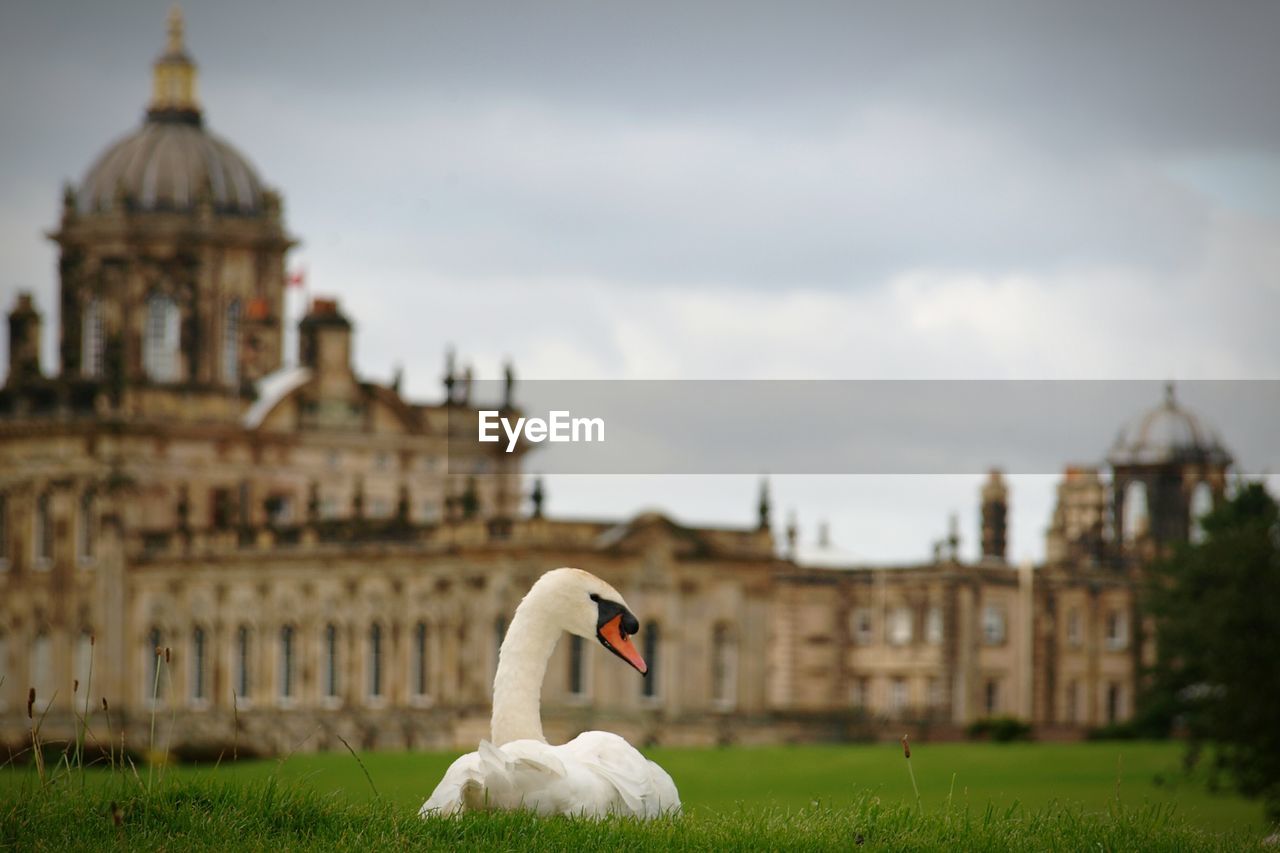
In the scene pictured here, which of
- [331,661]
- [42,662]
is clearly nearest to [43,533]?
[42,662]

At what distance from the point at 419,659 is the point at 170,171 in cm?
2561

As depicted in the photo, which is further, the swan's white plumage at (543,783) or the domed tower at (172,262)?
the domed tower at (172,262)

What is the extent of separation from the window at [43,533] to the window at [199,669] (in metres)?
7.55

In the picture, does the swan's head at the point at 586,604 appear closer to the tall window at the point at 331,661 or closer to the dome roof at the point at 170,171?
the tall window at the point at 331,661

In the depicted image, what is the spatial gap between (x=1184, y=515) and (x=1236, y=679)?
61.0 m

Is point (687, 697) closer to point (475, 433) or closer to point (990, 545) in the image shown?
point (475, 433)

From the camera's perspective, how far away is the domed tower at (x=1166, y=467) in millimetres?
118500

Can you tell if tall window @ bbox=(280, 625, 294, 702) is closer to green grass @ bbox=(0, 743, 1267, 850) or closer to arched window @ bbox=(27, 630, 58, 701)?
arched window @ bbox=(27, 630, 58, 701)

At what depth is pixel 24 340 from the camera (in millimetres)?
99750

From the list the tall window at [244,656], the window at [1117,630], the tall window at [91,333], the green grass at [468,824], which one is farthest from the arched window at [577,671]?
the green grass at [468,824]

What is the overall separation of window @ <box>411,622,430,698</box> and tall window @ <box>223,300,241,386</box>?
65.6ft

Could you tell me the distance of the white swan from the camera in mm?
17734

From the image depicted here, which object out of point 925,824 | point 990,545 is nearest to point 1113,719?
point 990,545

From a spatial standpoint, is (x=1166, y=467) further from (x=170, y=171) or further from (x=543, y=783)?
(x=543, y=783)
